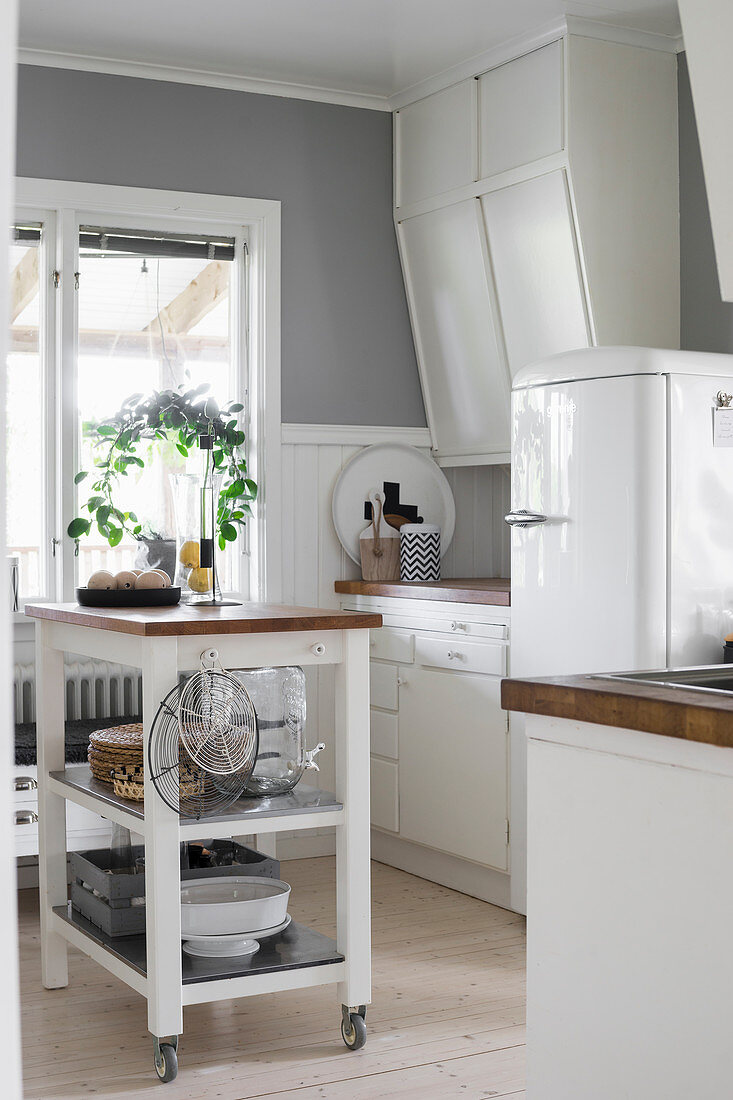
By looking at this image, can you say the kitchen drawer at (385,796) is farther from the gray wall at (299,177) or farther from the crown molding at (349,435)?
the gray wall at (299,177)

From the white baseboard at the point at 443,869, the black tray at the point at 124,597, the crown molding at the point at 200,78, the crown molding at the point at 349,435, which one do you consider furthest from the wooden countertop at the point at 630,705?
the crown molding at the point at 200,78

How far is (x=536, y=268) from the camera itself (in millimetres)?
4039

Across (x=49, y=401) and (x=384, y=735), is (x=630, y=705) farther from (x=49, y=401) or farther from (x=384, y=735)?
(x=49, y=401)

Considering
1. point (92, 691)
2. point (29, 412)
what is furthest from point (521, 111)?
point (92, 691)

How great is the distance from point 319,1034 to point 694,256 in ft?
8.79

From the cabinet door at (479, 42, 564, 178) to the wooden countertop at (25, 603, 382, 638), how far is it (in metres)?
1.91

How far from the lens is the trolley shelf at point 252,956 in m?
2.60

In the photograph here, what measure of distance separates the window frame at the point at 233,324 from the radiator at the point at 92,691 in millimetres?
265

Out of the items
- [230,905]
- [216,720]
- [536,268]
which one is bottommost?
[230,905]

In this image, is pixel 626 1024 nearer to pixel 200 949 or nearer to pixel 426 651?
pixel 200 949

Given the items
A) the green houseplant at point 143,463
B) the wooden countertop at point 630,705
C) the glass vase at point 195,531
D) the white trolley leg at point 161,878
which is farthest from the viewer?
the green houseplant at point 143,463

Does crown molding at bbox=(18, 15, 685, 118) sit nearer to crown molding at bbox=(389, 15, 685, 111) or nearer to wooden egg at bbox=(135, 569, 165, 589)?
crown molding at bbox=(389, 15, 685, 111)

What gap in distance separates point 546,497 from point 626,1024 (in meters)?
2.00

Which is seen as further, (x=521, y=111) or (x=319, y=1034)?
(x=521, y=111)
